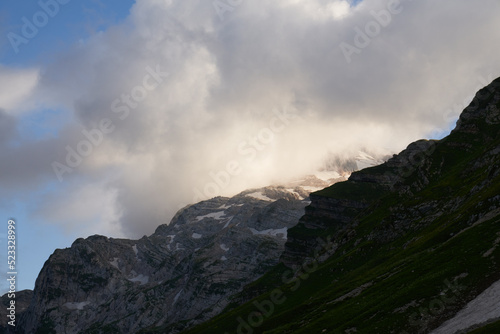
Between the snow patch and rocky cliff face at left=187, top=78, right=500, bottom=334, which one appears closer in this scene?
the snow patch

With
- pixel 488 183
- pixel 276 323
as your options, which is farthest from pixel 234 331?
pixel 488 183

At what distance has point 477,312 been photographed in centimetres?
6116

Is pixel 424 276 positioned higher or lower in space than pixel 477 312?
higher

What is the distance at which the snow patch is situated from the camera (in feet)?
190

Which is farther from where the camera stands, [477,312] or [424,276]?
[424,276]

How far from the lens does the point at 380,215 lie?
196m

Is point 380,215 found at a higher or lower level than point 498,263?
higher

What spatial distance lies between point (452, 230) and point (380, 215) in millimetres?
94441

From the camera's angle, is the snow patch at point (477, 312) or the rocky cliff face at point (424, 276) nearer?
the snow patch at point (477, 312)

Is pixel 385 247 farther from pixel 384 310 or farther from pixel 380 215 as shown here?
pixel 384 310

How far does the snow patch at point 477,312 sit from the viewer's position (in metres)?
57.8

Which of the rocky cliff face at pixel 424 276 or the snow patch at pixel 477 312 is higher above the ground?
the rocky cliff face at pixel 424 276

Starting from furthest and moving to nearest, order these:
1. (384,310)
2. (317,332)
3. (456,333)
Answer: (317,332) < (384,310) < (456,333)

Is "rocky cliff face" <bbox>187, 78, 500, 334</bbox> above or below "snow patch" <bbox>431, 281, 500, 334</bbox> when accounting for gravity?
above
